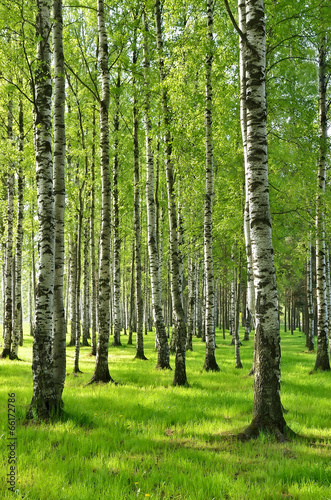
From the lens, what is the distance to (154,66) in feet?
41.1

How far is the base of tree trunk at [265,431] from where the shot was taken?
4.77 metres

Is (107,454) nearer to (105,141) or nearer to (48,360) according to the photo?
(48,360)

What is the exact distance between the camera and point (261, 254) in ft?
16.6

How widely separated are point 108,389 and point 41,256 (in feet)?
12.7

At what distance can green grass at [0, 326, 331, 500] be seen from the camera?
11.3ft

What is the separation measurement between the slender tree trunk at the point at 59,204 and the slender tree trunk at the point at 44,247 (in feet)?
2.21

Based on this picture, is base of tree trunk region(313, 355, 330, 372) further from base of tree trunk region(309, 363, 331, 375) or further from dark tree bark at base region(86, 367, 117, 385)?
dark tree bark at base region(86, 367, 117, 385)

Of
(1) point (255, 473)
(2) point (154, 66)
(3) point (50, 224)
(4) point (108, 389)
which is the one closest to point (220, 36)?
(2) point (154, 66)

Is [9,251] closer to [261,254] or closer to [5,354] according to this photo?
[5,354]

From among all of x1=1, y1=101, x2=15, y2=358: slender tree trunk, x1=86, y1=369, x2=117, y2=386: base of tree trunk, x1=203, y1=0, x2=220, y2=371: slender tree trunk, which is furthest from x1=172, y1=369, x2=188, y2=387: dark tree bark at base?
x1=1, y1=101, x2=15, y2=358: slender tree trunk

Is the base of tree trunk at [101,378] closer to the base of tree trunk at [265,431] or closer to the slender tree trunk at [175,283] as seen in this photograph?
the slender tree trunk at [175,283]

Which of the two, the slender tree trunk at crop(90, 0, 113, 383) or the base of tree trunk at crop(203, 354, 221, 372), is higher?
the slender tree trunk at crop(90, 0, 113, 383)

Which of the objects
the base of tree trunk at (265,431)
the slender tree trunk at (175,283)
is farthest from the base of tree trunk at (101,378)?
the base of tree trunk at (265,431)

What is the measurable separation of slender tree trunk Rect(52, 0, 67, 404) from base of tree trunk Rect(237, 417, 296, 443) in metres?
3.46
